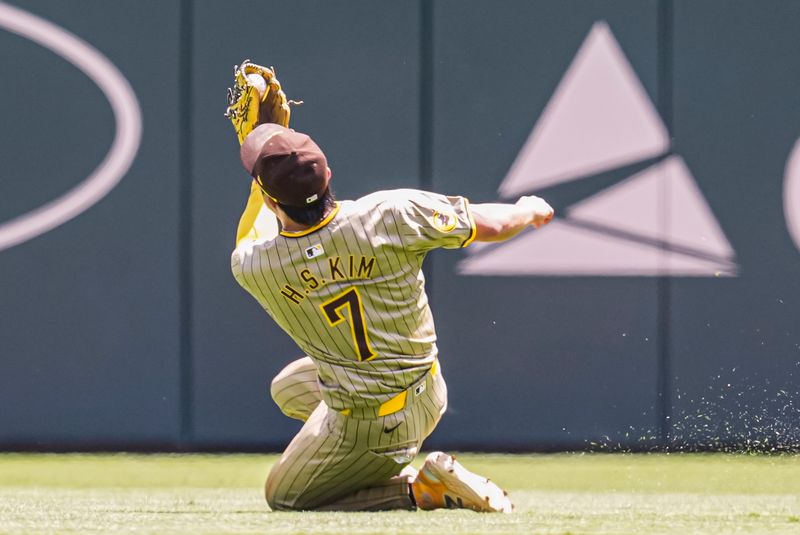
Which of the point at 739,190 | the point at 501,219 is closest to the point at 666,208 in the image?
the point at 739,190

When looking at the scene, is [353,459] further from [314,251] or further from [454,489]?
[314,251]

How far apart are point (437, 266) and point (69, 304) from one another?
5.85ft

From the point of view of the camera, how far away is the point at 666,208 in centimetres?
622

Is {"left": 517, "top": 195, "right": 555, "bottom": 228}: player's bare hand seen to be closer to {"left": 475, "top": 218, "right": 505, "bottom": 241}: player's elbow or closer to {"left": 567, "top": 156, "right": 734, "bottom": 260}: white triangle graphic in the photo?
{"left": 475, "top": 218, "right": 505, "bottom": 241}: player's elbow

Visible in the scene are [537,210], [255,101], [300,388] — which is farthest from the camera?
[300,388]

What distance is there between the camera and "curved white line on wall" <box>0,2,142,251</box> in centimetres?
625

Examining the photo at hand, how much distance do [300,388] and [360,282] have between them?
795mm

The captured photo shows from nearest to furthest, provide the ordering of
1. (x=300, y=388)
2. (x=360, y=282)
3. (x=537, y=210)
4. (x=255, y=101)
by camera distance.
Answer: (x=360, y=282)
(x=537, y=210)
(x=255, y=101)
(x=300, y=388)

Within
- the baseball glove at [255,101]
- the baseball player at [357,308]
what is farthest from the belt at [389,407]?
the baseball glove at [255,101]

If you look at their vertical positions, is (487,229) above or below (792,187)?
below

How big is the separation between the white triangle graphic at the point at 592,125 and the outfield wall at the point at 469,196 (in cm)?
1

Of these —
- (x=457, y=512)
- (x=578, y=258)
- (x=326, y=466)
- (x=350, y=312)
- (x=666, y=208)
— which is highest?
(x=666, y=208)

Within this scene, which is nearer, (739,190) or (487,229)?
(487,229)

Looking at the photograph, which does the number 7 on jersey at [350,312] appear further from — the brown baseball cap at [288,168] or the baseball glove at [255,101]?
the baseball glove at [255,101]
